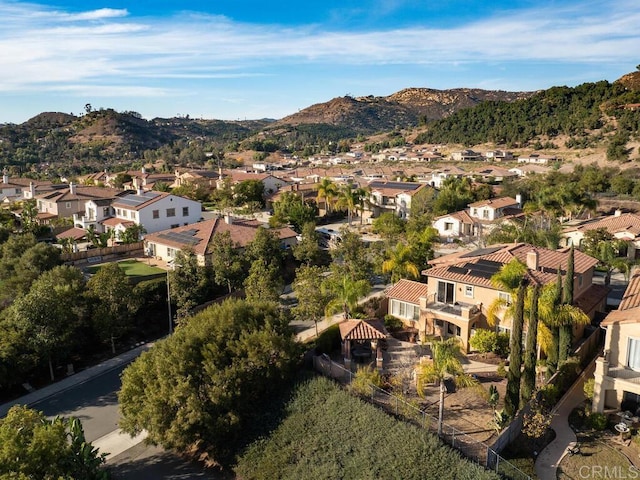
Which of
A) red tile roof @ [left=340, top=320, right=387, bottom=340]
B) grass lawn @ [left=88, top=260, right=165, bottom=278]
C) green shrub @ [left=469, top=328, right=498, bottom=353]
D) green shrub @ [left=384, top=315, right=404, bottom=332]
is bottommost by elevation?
green shrub @ [left=384, top=315, right=404, bottom=332]

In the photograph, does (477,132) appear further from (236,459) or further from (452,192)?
(236,459)

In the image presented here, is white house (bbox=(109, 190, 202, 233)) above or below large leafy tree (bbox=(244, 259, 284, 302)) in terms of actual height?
above

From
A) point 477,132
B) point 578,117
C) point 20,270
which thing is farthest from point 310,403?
point 477,132

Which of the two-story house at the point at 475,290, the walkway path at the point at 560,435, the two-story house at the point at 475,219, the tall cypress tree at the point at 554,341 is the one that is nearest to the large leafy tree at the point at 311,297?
the two-story house at the point at 475,290

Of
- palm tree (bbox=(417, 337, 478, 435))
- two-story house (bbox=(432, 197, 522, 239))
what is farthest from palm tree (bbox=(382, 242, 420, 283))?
two-story house (bbox=(432, 197, 522, 239))

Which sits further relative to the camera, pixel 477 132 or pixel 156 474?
pixel 477 132

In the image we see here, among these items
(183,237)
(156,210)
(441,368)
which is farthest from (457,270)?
(156,210)

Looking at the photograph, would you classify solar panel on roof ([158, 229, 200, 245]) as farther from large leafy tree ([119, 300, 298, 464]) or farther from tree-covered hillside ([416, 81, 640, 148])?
tree-covered hillside ([416, 81, 640, 148])
